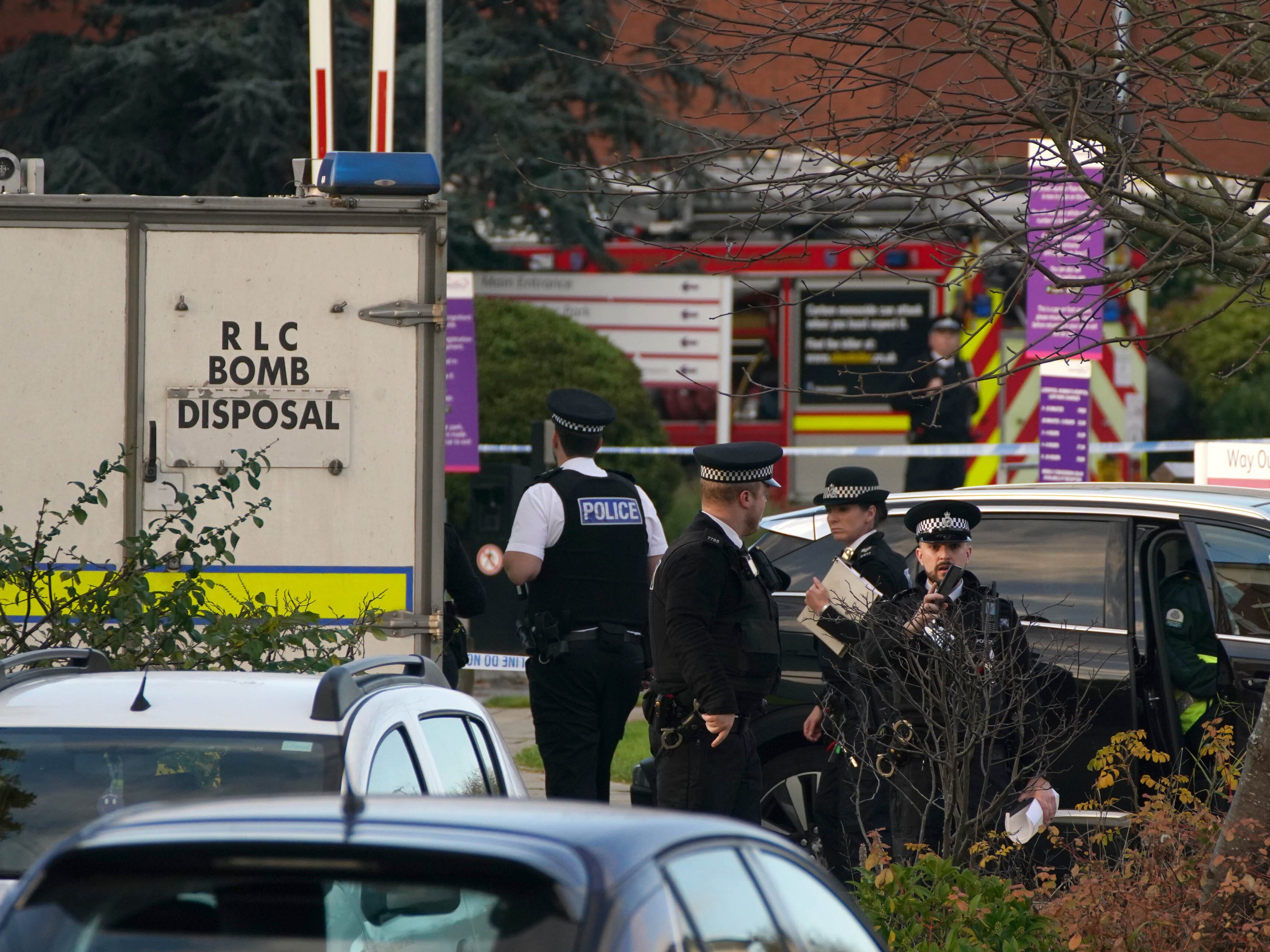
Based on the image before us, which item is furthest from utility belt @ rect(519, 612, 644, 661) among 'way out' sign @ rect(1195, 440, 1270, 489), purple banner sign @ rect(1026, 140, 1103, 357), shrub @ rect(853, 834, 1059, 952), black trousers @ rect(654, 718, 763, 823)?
'way out' sign @ rect(1195, 440, 1270, 489)

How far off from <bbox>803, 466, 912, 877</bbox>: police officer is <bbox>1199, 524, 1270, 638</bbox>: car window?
3.98ft

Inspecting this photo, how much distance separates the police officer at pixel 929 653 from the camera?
5793 mm

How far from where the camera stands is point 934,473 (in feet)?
51.5

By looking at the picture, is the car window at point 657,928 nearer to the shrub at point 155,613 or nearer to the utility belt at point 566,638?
the shrub at point 155,613

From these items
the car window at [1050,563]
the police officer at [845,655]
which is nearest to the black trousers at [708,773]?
the police officer at [845,655]

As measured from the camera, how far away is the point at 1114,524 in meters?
6.98

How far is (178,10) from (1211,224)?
17720mm

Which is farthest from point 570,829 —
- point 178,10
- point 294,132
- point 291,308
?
point 178,10

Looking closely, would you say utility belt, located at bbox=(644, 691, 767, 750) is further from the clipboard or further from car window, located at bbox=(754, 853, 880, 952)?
car window, located at bbox=(754, 853, 880, 952)

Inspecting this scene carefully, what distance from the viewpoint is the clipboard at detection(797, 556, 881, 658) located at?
640 cm

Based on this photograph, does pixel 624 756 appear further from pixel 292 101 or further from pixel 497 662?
pixel 292 101

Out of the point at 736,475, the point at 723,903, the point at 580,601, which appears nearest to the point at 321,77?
the point at 580,601

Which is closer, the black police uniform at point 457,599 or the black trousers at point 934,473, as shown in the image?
the black police uniform at point 457,599

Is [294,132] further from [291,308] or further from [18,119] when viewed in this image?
[291,308]
